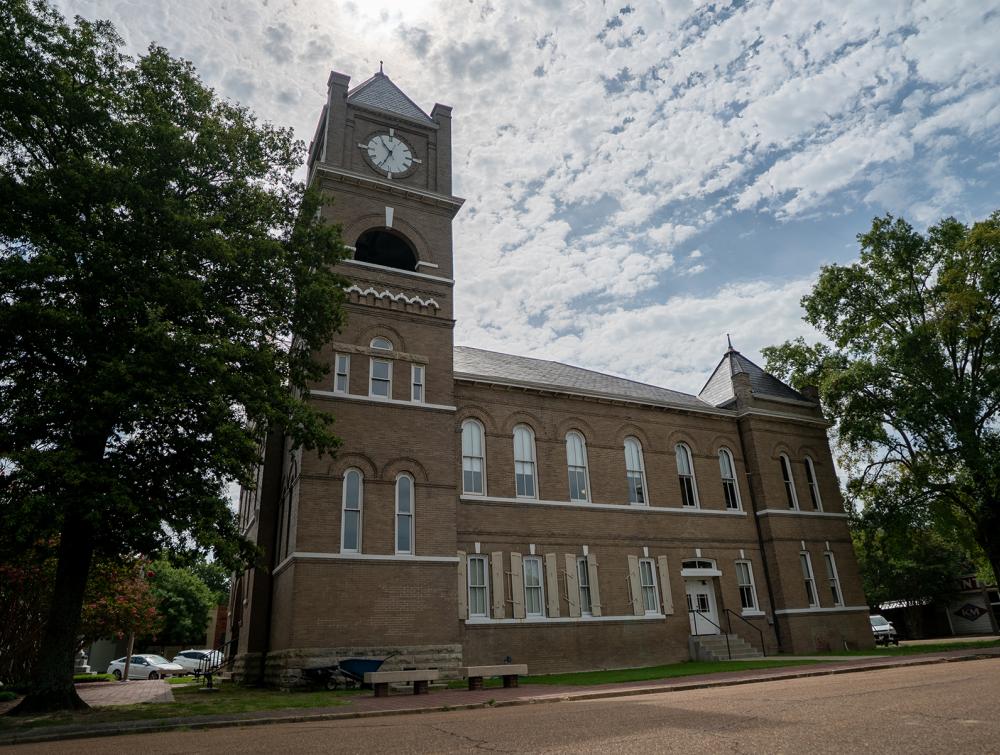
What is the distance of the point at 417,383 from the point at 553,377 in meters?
7.32

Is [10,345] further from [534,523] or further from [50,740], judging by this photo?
[534,523]

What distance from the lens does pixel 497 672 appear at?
51.4ft

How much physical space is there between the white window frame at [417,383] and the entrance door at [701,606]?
12.5m

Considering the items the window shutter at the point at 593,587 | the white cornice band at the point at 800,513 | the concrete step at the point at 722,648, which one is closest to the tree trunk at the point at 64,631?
the window shutter at the point at 593,587

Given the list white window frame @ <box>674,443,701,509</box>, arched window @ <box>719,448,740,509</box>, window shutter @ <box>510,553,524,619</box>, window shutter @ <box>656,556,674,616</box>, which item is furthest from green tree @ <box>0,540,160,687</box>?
arched window @ <box>719,448,740,509</box>

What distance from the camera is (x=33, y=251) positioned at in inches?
560

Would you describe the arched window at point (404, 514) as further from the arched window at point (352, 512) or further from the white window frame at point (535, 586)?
the white window frame at point (535, 586)

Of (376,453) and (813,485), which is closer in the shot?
(376,453)

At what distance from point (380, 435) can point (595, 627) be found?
9.88m

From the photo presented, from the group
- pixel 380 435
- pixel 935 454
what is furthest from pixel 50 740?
pixel 935 454

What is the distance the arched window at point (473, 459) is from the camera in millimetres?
22609

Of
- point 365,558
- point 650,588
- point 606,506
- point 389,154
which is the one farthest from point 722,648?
point 389,154

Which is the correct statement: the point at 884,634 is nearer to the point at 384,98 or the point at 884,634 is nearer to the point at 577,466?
the point at 577,466

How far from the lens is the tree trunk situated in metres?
12.9
